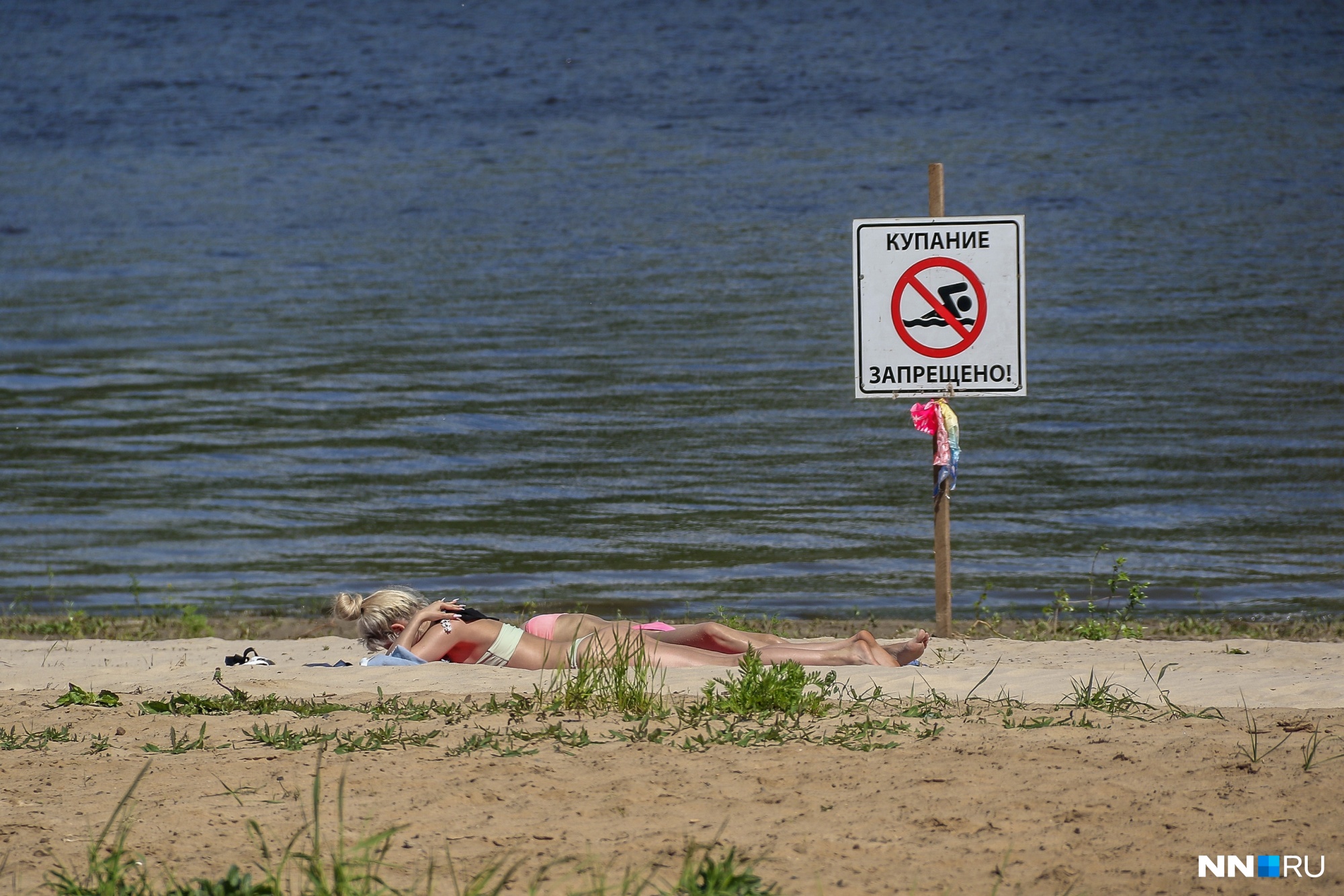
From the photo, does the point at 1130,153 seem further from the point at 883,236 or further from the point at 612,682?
the point at 612,682

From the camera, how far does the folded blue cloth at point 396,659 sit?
7.37 meters

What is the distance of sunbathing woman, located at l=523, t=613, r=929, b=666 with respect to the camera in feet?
23.6

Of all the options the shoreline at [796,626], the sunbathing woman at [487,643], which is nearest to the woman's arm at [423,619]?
the sunbathing woman at [487,643]

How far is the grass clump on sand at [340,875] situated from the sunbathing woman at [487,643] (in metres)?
2.88

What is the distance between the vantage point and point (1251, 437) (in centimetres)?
1371

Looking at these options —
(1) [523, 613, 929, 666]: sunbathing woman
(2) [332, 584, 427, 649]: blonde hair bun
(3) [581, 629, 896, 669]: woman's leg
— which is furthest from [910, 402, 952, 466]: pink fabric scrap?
(2) [332, 584, 427, 649]: blonde hair bun

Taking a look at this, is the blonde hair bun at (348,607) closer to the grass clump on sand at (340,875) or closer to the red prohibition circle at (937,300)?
the grass clump on sand at (340,875)

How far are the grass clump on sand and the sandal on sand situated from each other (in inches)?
119

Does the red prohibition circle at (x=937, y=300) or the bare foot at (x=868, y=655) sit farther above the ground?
the red prohibition circle at (x=937, y=300)

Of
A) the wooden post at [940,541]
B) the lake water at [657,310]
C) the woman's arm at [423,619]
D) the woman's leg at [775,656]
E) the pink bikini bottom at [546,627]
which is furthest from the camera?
the lake water at [657,310]

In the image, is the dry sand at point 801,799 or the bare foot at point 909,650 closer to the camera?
the dry sand at point 801,799

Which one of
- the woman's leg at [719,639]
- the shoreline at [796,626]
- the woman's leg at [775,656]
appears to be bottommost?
the woman's leg at [775,656]

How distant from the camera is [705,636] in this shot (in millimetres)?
7508

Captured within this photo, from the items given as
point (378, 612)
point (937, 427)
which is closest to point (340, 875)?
point (378, 612)
